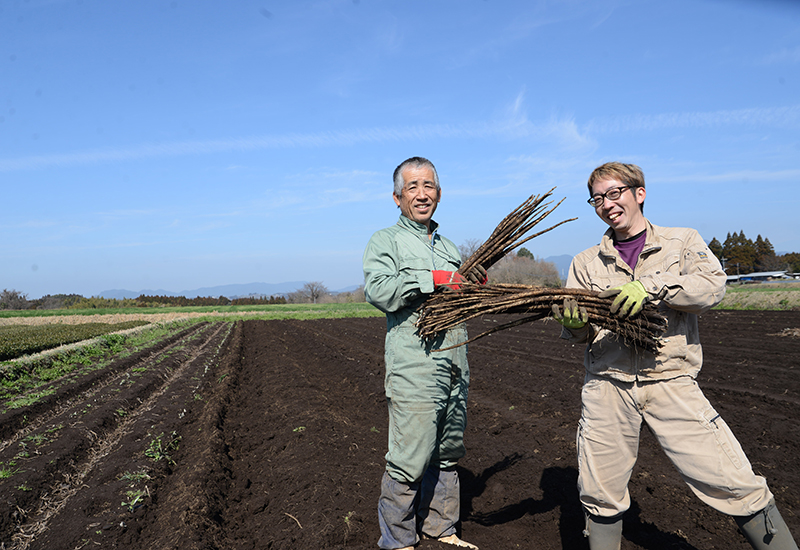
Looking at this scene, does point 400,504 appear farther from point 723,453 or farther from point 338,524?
point 723,453

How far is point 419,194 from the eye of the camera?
256 cm

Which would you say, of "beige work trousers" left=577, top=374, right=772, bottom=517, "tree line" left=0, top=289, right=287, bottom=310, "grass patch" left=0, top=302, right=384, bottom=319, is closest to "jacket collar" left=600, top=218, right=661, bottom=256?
"beige work trousers" left=577, top=374, right=772, bottom=517

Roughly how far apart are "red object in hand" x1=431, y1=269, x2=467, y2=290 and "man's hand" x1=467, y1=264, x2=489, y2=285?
13 cm

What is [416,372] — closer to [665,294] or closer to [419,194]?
[419,194]

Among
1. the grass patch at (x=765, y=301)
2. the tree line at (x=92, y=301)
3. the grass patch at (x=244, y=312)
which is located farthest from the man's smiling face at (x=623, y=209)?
the tree line at (x=92, y=301)

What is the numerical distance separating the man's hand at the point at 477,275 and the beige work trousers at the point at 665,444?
0.75 metres

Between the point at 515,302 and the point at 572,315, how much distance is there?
0.89ft

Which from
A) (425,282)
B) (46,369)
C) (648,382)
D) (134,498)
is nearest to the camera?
(648,382)

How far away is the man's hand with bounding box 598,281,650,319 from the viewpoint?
198 centimetres

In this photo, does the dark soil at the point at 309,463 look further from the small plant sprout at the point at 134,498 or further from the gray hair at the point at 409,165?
the gray hair at the point at 409,165

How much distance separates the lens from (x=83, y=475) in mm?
4578

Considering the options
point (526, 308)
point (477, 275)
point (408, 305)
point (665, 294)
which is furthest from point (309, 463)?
point (665, 294)

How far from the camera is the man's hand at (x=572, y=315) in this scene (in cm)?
213

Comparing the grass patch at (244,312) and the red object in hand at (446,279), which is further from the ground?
the red object in hand at (446,279)
